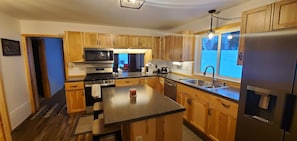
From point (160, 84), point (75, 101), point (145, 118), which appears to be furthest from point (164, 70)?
point (145, 118)

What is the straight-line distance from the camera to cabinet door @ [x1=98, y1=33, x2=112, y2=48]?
3634mm

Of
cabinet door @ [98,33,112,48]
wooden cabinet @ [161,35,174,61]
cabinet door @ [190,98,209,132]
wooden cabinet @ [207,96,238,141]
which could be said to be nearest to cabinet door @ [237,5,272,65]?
wooden cabinet @ [207,96,238,141]

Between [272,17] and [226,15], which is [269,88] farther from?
[226,15]

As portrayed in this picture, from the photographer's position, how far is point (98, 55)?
3516mm

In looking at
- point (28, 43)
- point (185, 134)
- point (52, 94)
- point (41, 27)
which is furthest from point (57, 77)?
point (185, 134)

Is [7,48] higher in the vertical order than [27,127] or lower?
higher

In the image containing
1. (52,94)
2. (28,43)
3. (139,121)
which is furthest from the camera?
(52,94)

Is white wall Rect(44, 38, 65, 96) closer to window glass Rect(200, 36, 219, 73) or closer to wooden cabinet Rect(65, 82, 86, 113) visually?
wooden cabinet Rect(65, 82, 86, 113)

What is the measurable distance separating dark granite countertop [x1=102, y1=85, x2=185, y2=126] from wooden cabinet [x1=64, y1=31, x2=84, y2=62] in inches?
74.5

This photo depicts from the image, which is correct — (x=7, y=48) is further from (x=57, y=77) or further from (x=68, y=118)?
(x=57, y=77)

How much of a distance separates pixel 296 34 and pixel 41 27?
457 cm

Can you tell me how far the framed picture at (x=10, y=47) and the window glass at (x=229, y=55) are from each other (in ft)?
14.1

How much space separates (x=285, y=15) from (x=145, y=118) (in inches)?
70.7

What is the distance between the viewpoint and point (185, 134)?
2.62 meters
